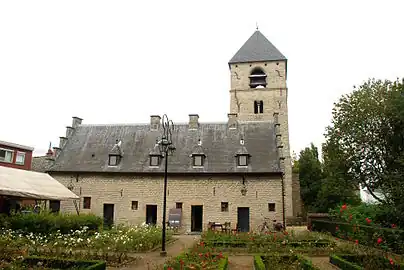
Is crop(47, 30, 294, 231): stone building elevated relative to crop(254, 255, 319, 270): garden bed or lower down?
elevated

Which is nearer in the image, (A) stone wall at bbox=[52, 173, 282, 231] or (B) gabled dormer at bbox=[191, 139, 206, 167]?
(A) stone wall at bbox=[52, 173, 282, 231]

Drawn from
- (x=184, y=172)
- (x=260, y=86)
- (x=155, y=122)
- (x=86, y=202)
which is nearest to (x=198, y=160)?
(x=184, y=172)

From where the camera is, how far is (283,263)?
8945 mm

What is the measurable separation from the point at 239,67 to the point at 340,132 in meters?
12.7

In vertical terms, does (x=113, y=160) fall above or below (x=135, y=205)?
above

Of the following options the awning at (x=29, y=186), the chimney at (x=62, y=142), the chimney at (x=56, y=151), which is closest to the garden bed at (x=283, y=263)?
the awning at (x=29, y=186)

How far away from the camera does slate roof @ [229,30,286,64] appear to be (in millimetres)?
32062

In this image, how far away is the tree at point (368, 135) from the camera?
21.8 m

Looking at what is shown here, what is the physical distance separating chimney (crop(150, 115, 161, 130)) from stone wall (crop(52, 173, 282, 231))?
5.07 meters

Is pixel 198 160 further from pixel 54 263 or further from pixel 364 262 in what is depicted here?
pixel 54 263

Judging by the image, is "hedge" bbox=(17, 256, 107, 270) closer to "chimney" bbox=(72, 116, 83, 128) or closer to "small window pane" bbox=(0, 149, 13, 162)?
"chimney" bbox=(72, 116, 83, 128)

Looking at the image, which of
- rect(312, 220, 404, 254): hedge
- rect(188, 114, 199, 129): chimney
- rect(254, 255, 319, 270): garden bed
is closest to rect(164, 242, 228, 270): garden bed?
rect(254, 255, 319, 270): garden bed

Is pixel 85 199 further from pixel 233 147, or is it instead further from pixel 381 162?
pixel 381 162

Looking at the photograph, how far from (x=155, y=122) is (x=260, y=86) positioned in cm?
1214
